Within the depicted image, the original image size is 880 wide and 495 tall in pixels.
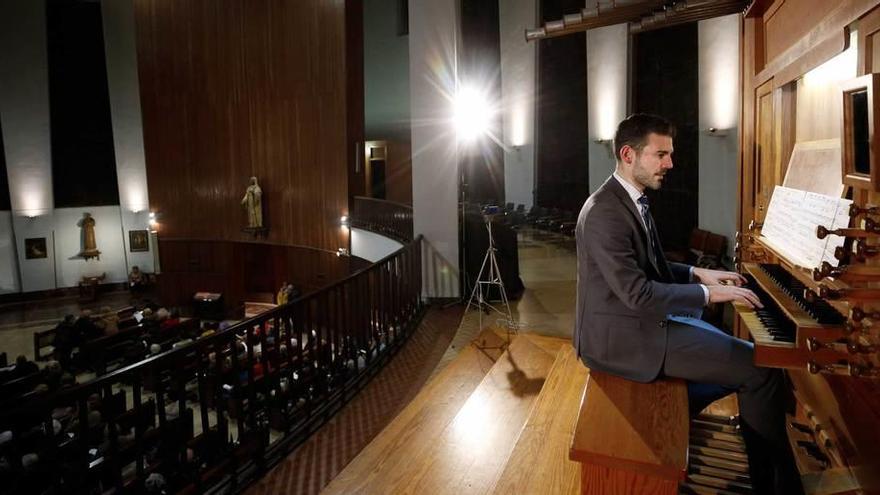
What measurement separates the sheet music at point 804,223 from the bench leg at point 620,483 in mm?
1026

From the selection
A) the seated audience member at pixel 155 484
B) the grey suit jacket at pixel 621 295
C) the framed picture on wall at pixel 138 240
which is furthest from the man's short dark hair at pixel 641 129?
the framed picture on wall at pixel 138 240

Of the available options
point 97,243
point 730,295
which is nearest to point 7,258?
point 97,243

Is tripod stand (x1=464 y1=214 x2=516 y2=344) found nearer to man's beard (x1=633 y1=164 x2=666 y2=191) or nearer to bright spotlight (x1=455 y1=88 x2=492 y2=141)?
bright spotlight (x1=455 y1=88 x2=492 y2=141)

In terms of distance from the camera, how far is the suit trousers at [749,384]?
212cm

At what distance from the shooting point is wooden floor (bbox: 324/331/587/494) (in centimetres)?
252

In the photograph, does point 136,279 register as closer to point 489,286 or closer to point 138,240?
point 138,240

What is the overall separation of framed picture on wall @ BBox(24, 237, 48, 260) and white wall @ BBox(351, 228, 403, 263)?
461 inches

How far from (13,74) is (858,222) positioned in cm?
2177

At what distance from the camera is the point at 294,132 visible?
1402cm

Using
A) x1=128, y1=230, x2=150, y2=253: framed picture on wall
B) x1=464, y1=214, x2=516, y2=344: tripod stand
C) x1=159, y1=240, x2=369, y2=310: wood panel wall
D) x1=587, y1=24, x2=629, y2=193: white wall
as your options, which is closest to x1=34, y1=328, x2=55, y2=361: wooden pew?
x1=159, y1=240, x2=369, y2=310: wood panel wall

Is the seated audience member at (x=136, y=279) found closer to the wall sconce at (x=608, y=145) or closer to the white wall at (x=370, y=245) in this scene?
the white wall at (x=370, y=245)

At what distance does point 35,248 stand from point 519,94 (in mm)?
16092

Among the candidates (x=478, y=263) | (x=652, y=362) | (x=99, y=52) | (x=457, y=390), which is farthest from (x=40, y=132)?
(x=652, y=362)

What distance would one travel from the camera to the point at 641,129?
7.83 feet
